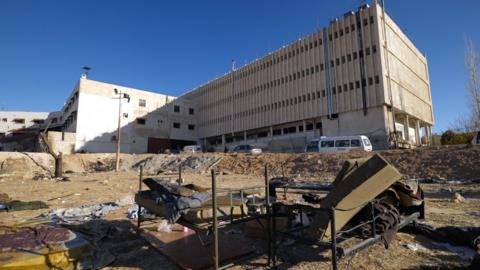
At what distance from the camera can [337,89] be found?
3566 cm

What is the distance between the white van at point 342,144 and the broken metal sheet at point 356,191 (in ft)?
64.5

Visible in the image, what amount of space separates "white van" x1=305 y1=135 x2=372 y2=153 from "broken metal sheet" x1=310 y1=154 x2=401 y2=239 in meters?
19.7

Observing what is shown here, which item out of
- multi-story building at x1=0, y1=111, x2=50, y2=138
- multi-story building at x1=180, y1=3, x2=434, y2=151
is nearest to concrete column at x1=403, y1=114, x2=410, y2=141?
multi-story building at x1=180, y1=3, x2=434, y2=151

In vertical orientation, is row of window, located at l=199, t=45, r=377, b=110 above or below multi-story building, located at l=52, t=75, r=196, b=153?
above

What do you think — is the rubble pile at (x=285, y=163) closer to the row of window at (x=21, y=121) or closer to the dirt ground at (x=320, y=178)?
the dirt ground at (x=320, y=178)

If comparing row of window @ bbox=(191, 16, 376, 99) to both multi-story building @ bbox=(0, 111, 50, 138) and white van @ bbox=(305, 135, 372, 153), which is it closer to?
white van @ bbox=(305, 135, 372, 153)

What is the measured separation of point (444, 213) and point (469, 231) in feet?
9.26

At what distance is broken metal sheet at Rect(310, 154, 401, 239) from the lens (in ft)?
12.8

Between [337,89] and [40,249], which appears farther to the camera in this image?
[337,89]

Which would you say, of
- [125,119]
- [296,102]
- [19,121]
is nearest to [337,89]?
[296,102]

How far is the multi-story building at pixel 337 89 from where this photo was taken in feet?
107

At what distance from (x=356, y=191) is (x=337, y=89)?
113 ft

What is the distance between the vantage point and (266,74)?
150 feet

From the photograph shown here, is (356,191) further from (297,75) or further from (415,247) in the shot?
(297,75)
